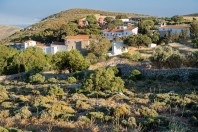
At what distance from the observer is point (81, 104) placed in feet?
48.1

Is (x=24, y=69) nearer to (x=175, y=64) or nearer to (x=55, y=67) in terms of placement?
(x=55, y=67)

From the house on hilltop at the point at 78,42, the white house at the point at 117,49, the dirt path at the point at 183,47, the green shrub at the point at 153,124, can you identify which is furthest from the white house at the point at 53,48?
the green shrub at the point at 153,124

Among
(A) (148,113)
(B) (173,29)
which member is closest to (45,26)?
(B) (173,29)

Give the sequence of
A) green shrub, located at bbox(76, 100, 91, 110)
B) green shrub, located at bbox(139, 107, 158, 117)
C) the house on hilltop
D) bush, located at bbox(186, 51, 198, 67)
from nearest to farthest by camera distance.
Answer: green shrub, located at bbox(139, 107, 158, 117) < green shrub, located at bbox(76, 100, 91, 110) < bush, located at bbox(186, 51, 198, 67) < the house on hilltop

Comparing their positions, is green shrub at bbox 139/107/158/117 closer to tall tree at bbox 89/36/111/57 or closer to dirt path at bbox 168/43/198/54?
dirt path at bbox 168/43/198/54

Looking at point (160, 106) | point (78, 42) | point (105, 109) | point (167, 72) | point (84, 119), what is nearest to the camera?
point (84, 119)

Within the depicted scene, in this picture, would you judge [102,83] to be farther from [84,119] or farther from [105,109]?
[84,119]

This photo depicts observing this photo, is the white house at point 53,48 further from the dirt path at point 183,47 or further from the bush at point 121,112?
the bush at point 121,112

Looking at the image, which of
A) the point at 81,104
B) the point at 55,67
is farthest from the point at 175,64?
the point at 81,104

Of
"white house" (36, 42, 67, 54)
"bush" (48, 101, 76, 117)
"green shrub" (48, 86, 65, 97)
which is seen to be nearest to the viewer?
"bush" (48, 101, 76, 117)

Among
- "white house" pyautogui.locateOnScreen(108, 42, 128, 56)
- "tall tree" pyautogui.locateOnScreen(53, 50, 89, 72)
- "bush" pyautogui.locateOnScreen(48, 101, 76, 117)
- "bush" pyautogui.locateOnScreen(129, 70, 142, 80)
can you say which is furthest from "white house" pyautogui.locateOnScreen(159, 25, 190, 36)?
"bush" pyautogui.locateOnScreen(48, 101, 76, 117)

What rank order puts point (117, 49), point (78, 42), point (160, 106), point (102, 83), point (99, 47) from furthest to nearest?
1. point (78, 42)
2. point (117, 49)
3. point (99, 47)
4. point (102, 83)
5. point (160, 106)

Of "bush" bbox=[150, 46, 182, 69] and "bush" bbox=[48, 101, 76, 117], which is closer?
"bush" bbox=[48, 101, 76, 117]

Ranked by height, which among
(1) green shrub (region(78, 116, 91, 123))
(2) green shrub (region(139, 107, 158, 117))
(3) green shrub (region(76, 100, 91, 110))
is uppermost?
(1) green shrub (region(78, 116, 91, 123))
